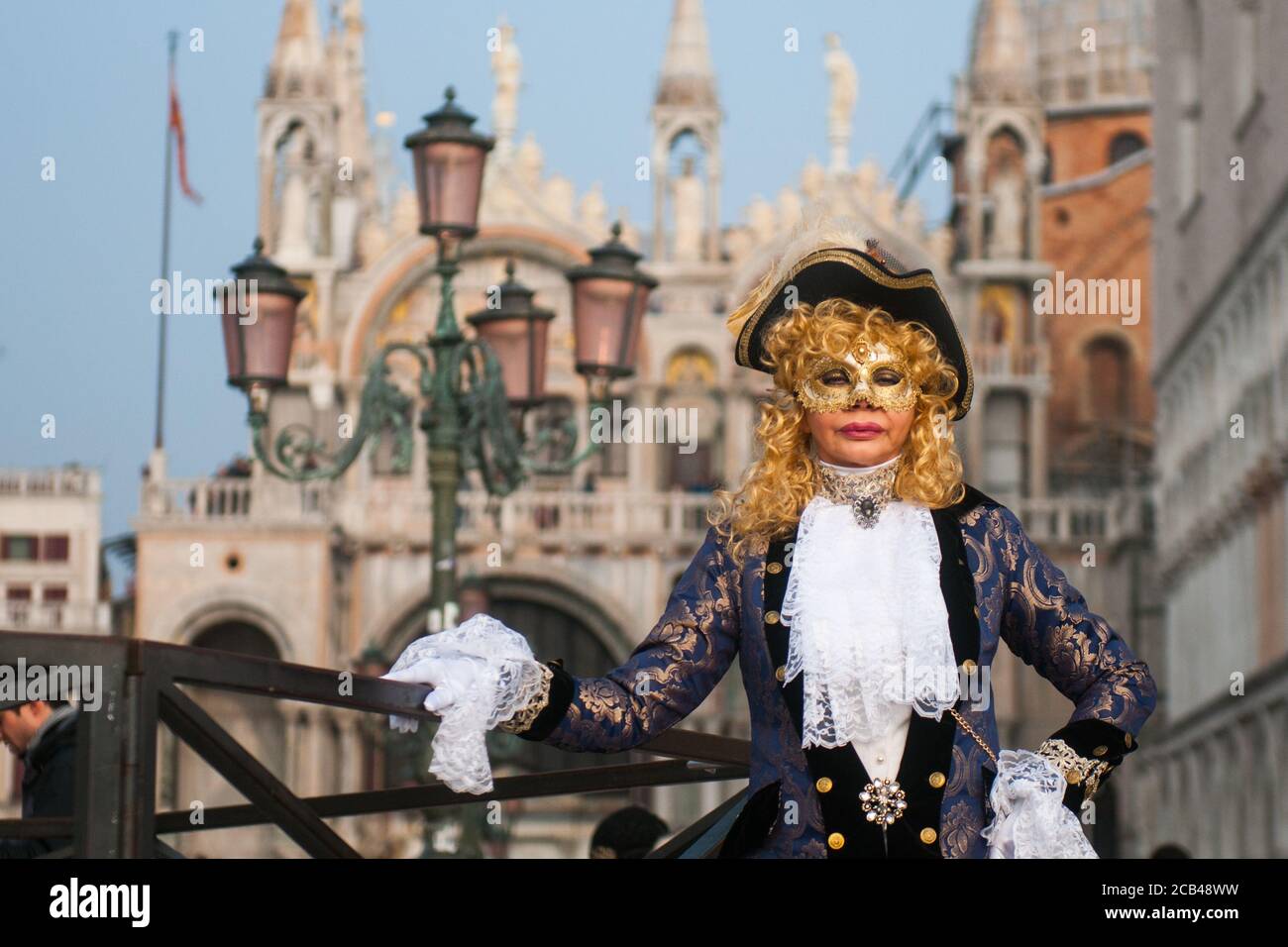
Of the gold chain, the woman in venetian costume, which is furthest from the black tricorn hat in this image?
the gold chain

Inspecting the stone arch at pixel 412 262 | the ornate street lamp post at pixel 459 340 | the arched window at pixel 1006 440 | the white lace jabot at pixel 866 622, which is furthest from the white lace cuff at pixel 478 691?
the arched window at pixel 1006 440

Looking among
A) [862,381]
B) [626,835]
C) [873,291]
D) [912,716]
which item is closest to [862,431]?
[862,381]

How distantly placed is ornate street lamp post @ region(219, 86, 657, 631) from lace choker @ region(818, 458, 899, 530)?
24.4 feet

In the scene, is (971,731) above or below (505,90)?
below

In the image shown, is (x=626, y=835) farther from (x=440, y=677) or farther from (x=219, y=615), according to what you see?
(x=219, y=615)

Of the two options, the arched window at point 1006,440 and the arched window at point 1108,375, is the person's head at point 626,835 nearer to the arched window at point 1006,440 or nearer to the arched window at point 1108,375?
the arched window at point 1006,440

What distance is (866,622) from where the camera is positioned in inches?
153

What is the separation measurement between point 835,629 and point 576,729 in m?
0.43

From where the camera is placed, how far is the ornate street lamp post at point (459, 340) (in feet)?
38.1

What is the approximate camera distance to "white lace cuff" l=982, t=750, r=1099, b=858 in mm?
3619

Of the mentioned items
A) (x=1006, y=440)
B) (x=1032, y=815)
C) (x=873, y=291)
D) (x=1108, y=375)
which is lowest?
(x=1032, y=815)

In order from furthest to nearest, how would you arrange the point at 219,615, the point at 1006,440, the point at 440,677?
1. the point at 1006,440
2. the point at 219,615
3. the point at 440,677

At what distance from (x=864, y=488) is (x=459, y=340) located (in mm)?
7657
